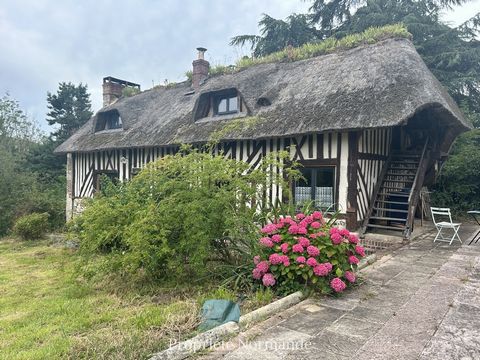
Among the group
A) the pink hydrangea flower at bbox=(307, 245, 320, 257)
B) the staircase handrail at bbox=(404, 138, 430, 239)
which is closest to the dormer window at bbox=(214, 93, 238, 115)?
the staircase handrail at bbox=(404, 138, 430, 239)

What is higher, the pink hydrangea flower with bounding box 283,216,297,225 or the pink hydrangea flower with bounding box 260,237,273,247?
the pink hydrangea flower with bounding box 283,216,297,225

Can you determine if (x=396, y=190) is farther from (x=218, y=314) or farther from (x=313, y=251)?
(x=218, y=314)

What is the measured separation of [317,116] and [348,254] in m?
4.39

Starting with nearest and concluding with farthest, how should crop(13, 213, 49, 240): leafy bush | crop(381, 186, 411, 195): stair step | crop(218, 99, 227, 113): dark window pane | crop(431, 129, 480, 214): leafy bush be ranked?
1. crop(381, 186, 411, 195): stair step
2. crop(13, 213, 49, 240): leafy bush
3. crop(218, 99, 227, 113): dark window pane
4. crop(431, 129, 480, 214): leafy bush

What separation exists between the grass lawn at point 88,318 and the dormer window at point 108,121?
9.56 metres

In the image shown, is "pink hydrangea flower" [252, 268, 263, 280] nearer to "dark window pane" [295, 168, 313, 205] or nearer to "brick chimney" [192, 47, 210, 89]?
"dark window pane" [295, 168, 313, 205]

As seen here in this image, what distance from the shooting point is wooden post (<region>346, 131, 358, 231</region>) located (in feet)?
25.6

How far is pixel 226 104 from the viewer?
11367mm

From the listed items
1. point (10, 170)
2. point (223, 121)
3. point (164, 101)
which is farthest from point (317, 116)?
point (10, 170)

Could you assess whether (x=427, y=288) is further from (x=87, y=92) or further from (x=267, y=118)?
(x=87, y=92)

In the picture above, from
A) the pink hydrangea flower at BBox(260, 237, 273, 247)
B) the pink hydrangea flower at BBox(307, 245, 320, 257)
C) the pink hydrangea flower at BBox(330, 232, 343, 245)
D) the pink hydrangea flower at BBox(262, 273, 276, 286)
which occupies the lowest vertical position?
the pink hydrangea flower at BBox(262, 273, 276, 286)

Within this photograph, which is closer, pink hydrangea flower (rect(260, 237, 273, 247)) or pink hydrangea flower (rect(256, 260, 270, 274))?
pink hydrangea flower (rect(256, 260, 270, 274))

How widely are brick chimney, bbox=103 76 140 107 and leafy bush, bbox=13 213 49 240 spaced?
25.1 ft

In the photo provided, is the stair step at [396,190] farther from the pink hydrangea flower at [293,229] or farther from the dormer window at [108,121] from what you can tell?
the dormer window at [108,121]
